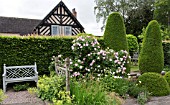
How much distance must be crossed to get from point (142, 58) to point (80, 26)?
45.1ft

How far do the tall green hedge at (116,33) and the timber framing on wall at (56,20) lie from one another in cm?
1200

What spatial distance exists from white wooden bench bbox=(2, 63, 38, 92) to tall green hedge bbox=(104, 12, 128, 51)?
3.30 m

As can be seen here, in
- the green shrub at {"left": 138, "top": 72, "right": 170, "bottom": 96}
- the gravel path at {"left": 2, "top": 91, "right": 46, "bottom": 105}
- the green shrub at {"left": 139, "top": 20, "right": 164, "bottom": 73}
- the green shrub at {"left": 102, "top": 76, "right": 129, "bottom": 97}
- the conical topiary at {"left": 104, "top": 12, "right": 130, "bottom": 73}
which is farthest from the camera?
the conical topiary at {"left": 104, "top": 12, "right": 130, "bottom": 73}

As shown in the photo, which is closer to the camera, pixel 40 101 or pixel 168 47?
pixel 40 101

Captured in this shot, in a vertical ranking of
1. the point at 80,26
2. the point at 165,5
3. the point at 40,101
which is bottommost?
the point at 40,101

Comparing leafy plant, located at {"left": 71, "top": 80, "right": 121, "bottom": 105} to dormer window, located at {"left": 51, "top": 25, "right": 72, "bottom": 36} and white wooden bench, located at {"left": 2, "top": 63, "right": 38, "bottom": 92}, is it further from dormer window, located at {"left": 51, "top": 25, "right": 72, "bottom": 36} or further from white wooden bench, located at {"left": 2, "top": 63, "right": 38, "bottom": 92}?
dormer window, located at {"left": 51, "top": 25, "right": 72, "bottom": 36}

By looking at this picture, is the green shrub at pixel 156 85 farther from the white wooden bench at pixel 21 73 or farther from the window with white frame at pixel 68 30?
the window with white frame at pixel 68 30

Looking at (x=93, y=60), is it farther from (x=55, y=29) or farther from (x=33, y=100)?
(x=55, y=29)

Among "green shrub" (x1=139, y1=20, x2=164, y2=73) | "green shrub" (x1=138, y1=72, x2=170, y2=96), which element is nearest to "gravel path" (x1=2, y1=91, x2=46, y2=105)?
"green shrub" (x1=138, y1=72, x2=170, y2=96)

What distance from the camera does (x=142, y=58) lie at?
24.8 feet

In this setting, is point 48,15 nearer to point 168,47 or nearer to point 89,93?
point 168,47

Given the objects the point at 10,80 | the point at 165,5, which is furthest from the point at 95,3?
the point at 10,80

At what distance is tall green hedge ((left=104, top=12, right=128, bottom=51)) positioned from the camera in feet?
25.5

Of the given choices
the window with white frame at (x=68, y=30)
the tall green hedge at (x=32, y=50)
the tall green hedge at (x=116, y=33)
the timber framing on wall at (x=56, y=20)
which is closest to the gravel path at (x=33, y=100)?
the tall green hedge at (x=32, y=50)
